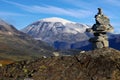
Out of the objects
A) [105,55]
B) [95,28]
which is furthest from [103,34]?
[105,55]

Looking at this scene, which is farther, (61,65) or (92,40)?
(92,40)

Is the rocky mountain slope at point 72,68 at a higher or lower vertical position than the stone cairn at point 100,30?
lower

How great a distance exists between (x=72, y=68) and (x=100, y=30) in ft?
71.8

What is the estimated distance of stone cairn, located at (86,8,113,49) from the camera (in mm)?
35897

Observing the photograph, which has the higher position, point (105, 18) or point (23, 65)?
point (105, 18)

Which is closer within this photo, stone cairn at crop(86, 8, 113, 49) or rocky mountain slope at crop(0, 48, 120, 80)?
rocky mountain slope at crop(0, 48, 120, 80)

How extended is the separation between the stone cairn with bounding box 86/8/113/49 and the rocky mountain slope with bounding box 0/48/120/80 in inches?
759

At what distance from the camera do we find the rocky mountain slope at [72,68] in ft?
48.5

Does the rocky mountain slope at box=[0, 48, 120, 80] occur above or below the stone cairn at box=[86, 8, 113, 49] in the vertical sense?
below

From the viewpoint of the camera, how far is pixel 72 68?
15.4 metres

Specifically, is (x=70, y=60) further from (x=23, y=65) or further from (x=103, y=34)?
(x=103, y=34)

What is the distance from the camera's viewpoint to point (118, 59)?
604 inches

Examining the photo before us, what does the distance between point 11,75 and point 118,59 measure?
494 centimetres

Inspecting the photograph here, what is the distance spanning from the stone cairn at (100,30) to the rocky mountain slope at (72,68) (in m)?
19.3
